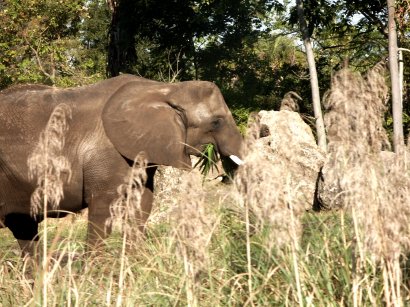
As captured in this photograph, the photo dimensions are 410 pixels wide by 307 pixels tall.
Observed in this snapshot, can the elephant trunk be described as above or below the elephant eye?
below

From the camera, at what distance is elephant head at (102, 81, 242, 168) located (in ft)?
27.7

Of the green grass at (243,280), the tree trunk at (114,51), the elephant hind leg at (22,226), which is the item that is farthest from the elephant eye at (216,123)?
the tree trunk at (114,51)

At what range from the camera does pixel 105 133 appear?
8391mm

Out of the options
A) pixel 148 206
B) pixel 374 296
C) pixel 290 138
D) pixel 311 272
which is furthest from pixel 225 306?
pixel 148 206

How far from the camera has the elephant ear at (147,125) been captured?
331 inches

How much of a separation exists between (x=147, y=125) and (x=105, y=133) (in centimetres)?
45

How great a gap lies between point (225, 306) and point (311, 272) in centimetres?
48

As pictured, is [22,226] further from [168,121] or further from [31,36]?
[31,36]

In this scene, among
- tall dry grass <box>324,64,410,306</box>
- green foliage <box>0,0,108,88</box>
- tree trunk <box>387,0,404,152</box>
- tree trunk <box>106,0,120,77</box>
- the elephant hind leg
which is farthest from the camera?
green foliage <box>0,0,108,88</box>

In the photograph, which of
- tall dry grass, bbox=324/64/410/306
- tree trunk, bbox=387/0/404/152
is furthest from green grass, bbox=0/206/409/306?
tree trunk, bbox=387/0/404/152

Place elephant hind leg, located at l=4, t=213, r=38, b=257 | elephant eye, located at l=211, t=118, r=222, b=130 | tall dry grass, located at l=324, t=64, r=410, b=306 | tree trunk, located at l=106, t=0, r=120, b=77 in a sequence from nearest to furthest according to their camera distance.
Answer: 1. tall dry grass, located at l=324, t=64, r=410, b=306
2. elephant eye, located at l=211, t=118, r=222, b=130
3. elephant hind leg, located at l=4, t=213, r=38, b=257
4. tree trunk, located at l=106, t=0, r=120, b=77

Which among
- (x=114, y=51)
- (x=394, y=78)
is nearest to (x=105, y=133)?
(x=394, y=78)

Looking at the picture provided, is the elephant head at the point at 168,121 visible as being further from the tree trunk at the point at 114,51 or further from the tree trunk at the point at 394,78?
the tree trunk at the point at 114,51

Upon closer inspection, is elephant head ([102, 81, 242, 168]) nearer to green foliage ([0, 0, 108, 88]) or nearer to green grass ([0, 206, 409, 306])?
green grass ([0, 206, 409, 306])
